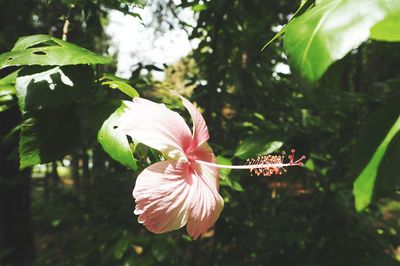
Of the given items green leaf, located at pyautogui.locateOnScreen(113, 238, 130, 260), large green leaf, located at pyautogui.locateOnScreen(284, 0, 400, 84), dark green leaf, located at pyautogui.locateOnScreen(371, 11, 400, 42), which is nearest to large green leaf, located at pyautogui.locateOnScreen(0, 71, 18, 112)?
green leaf, located at pyautogui.locateOnScreen(113, 238, 130, 260)

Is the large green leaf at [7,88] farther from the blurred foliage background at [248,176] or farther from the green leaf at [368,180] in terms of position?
the green leaf at [368,180]

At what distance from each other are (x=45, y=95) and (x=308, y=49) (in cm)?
51

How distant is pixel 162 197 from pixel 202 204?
0.33ft

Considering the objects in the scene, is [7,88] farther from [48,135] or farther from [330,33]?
[330,33]

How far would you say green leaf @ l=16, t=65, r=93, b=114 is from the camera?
28.8 inches

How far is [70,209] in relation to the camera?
1.99 m

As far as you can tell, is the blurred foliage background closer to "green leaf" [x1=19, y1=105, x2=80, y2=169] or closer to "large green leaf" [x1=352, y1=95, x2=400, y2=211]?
"green leaf" [x1=19, y1=105, x2=80, y2=169]

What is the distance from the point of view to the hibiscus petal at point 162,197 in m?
0.67

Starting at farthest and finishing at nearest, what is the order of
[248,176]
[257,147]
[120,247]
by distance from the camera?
[248,176] → [120,247] → [257,147]

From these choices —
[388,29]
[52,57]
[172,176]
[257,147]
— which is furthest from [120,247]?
[388,29]

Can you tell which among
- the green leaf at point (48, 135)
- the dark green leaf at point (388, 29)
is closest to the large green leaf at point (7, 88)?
the green leaf at point (48, 135)

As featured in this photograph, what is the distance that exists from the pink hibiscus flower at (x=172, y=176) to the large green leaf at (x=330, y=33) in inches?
12.0

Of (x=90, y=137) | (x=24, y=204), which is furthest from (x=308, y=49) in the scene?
(x=24, y=204)

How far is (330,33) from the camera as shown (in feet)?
1.51
